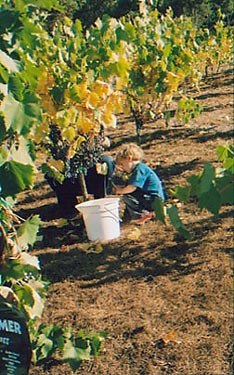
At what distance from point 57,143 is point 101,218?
0.96m

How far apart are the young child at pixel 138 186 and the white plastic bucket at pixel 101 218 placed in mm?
317

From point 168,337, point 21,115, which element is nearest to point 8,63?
point 21,115

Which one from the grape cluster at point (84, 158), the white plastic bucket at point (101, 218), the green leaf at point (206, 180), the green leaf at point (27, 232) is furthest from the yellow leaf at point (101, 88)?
the green leaf at point (206, 180)

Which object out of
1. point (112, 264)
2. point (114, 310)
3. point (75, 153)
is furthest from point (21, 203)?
point (114, 310)

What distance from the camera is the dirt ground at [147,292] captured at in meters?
3.02

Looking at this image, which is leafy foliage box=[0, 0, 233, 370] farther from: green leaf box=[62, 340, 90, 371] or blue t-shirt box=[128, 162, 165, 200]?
blue t-shirt box=[128, 162, 165, 200]

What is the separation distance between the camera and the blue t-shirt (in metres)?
4.59

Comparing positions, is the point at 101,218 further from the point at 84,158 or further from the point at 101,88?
the point at 101,88

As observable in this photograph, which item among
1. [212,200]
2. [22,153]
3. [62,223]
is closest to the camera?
[212,200]

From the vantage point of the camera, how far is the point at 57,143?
485 cm

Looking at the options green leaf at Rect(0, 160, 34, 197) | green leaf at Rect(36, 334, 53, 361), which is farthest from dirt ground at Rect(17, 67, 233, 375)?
green leaf at Rect(0, 160, 34, 197)

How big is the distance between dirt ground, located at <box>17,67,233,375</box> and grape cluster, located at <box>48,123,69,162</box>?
2.15 ft

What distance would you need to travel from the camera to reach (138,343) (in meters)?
3.15

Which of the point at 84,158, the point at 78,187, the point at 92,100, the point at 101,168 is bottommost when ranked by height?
the point at 78,187
